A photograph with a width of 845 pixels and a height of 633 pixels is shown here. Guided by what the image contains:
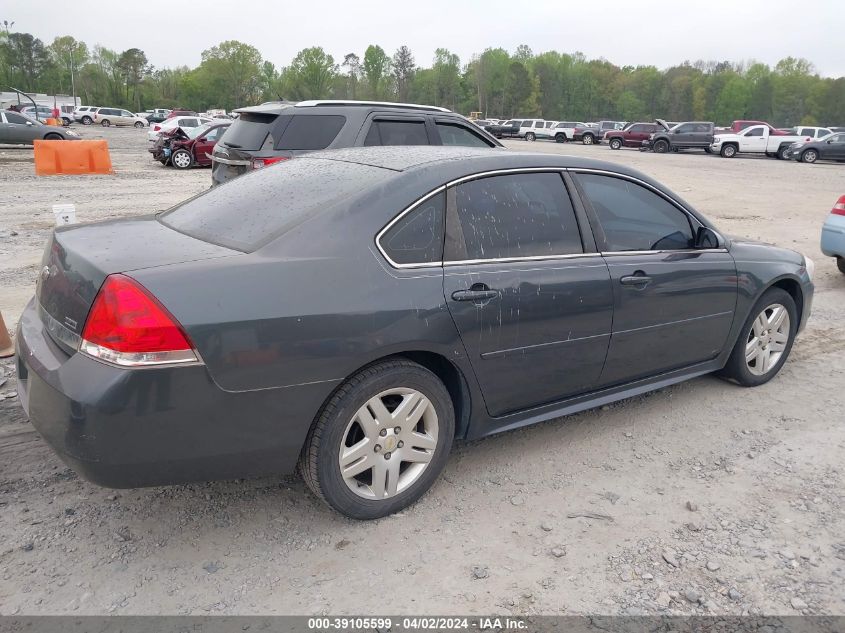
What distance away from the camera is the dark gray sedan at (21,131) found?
91.0ft

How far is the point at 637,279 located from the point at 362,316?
5.57 feet

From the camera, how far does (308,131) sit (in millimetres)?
8461

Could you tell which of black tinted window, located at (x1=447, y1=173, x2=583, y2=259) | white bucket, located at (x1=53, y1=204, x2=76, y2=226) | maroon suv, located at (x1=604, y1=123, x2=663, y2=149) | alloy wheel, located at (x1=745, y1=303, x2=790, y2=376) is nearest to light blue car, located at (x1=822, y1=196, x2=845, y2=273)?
alloy wheel, located at (x1=745, y1=303, x2=790, y2=376)

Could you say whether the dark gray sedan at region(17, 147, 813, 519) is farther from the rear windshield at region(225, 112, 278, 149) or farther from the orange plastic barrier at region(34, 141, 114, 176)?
the orange plastic barrier at region(34, 141, 114, 176)

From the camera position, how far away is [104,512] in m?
3.08

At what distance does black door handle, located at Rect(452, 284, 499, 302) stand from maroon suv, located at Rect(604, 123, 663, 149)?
3920cm

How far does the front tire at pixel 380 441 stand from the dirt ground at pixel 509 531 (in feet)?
0.50

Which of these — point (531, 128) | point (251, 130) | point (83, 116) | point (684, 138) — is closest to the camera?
point (251, 130)

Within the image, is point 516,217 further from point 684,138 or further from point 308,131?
point 684,138

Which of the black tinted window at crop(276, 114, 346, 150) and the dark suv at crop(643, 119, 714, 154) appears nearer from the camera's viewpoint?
the black tinted window at crop(276, 114, 346, 150)

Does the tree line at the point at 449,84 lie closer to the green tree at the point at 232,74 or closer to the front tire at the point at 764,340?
the green tree at the point at 232,74

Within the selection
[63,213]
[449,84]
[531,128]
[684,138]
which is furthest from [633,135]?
[449,84]

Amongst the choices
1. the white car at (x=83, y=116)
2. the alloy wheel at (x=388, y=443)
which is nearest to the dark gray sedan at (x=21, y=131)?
the alloy wheel at (x=388, y=443)

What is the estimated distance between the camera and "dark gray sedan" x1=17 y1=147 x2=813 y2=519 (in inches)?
99.0
